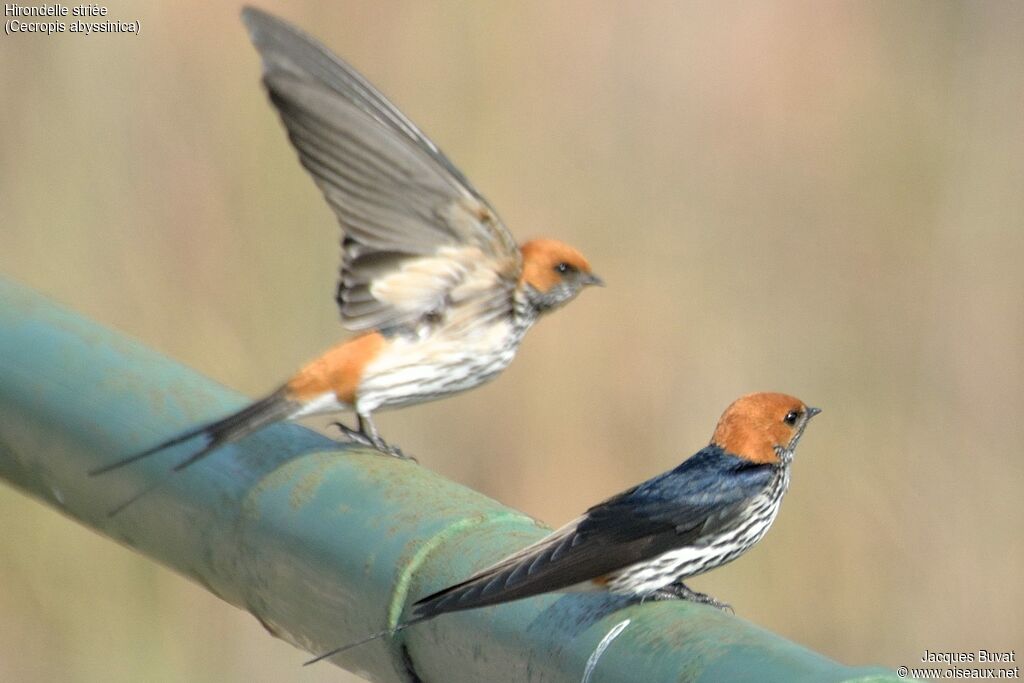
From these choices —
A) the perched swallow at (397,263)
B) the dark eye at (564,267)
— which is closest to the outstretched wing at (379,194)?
the perched swallow at (397,263)

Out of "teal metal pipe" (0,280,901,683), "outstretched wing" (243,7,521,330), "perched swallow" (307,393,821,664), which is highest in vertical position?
"outstretched wing" (243,7,521,330)

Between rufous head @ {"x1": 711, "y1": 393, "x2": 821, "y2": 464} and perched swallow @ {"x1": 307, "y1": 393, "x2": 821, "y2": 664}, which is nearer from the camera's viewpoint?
perched swallow @ {"x1": 307, "y1": 393, "x2": 821, "y2": 664}

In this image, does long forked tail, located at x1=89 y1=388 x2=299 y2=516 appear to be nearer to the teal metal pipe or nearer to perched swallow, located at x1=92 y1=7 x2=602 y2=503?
Result: the teal metal pipe

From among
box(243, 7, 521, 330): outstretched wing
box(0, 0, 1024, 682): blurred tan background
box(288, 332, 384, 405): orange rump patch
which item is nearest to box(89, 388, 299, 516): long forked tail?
box(243, 7, 521, 330): outstretched wing

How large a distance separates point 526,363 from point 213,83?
996mm

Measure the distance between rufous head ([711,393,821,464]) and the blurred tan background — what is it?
61.1 inches

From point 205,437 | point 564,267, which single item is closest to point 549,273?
point 564,267

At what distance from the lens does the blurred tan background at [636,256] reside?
3938 mm

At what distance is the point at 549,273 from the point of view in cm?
324

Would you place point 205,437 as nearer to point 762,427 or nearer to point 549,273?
point 762,427

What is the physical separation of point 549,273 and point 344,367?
418 millimetres

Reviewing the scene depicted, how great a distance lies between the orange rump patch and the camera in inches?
122

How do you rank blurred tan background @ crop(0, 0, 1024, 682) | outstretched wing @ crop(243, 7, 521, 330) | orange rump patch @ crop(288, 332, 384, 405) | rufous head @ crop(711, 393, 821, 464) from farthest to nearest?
blurred tan background @ crop(0, 0, 1024, 682), orange rump patch @ crop(288, 332, 384, 405), outstretched wing @ crop(243, 7, 521, 330), rufous head @ crop(711, 393, 821, 464)

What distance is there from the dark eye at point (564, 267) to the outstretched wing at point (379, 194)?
109 millimetres
